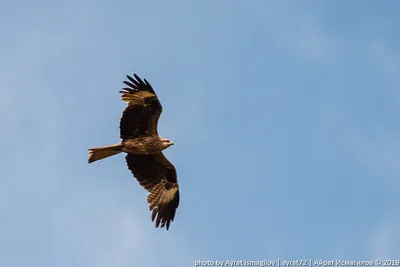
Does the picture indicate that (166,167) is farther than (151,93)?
Yes

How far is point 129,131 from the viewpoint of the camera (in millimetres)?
20625

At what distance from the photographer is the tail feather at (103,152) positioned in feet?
65.9

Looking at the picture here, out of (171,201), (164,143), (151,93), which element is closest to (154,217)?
(171,201)

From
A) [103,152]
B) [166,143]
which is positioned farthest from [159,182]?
[103,152]

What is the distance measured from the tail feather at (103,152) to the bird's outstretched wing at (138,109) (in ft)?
1.17

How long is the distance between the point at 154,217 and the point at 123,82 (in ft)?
12.7

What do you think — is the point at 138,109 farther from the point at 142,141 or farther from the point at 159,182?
the point at 159,182

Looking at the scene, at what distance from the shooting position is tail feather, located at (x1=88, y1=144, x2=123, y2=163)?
20.1 metres

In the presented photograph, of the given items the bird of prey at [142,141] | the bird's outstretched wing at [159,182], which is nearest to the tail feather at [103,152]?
the bird of prey at [142,141]

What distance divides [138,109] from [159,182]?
2.52m

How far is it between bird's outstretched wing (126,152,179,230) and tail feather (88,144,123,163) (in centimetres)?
98

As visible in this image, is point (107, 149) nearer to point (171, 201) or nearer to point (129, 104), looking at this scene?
point (129, 104)

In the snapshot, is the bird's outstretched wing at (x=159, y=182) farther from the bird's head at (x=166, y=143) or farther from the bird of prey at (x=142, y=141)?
the bird's head at (x=166, y=143)

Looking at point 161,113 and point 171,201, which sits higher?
point 161,113
